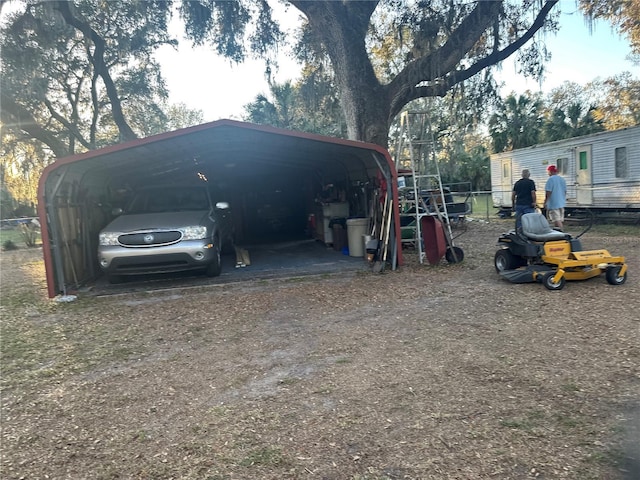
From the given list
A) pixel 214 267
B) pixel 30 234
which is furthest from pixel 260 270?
pixel 30 234

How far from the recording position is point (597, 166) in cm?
Result: 1505

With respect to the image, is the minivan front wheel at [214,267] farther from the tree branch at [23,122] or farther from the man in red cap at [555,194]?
the tree branch at [23,122]

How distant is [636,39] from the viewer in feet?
60.0

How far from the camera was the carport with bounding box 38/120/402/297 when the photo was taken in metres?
7.72

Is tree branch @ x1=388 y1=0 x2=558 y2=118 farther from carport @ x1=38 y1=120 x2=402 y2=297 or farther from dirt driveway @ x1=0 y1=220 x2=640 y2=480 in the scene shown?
dirt driveway @ x1=0 y1=220 x2=640 y2=480

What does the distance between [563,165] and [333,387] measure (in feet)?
52.8

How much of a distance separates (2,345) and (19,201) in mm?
36946

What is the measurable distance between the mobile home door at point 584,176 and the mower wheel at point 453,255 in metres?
9.01

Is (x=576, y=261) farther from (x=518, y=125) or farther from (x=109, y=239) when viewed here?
(x=518, y=125)

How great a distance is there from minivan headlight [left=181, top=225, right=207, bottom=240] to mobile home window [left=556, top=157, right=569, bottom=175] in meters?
14.0

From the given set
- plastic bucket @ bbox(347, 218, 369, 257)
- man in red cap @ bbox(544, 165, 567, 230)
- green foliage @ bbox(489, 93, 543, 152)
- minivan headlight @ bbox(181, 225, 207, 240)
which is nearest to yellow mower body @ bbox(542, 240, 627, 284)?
man in red cap @ bbox(544, 165, 567, 230)

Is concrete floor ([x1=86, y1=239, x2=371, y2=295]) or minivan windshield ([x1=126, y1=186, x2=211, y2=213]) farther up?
minivan windshield ([x1=126, y1=186, x2=211, y2=213])

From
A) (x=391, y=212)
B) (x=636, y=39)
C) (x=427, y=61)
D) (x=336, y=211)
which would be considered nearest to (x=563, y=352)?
(x=391, y=212)

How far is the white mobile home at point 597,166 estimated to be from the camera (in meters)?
13.8
